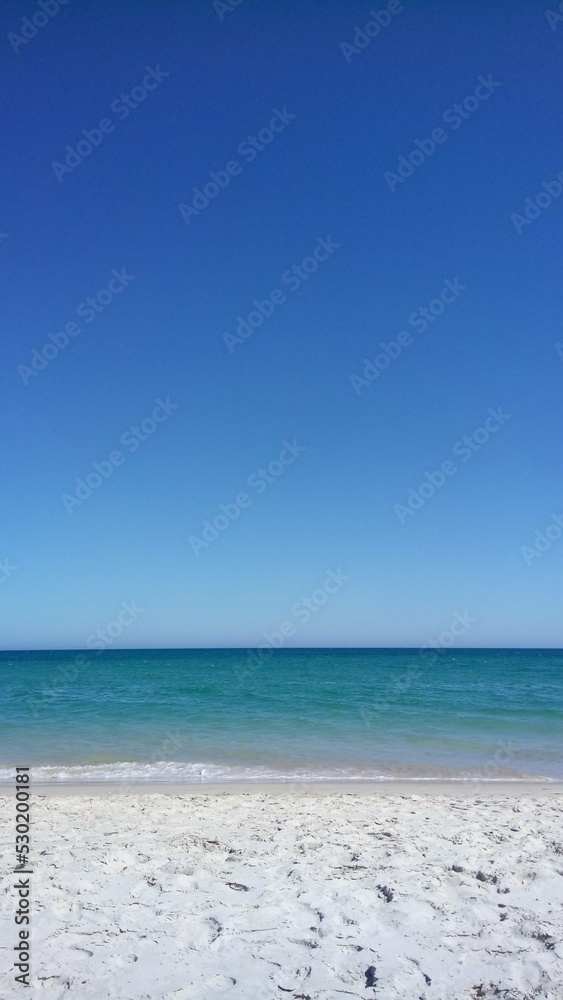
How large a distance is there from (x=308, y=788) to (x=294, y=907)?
5.96m

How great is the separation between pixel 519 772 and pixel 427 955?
346 inches

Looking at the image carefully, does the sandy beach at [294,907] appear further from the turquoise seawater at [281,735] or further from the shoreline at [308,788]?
the turquoise seawater at [281,735]

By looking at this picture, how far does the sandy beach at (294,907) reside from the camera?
3.95 meters

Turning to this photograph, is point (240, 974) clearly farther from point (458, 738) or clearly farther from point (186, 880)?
point (458, 738)

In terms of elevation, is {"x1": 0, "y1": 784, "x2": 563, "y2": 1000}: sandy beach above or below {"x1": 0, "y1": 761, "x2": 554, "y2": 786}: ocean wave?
above

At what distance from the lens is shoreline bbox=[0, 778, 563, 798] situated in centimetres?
1002

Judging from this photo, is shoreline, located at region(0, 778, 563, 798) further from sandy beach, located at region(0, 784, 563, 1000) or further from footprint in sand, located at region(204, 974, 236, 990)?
footprint in sand, located at region(204, 974, 236, 990)

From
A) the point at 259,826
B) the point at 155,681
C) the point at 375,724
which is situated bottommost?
the point at 155,681

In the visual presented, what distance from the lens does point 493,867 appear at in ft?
18.6

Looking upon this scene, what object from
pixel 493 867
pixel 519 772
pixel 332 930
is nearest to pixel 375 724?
pixel 519 772

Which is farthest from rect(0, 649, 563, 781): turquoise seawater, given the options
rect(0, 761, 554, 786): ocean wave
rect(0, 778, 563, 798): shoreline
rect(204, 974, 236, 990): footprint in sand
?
rect(204, 974, 236, 990): footprint in sand

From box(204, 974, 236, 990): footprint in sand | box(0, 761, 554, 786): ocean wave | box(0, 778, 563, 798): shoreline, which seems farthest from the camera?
box(0, 761, 554, 786): ocean wave

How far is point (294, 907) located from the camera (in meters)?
4.91

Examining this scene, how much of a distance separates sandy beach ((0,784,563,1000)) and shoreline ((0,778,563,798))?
2240mm
